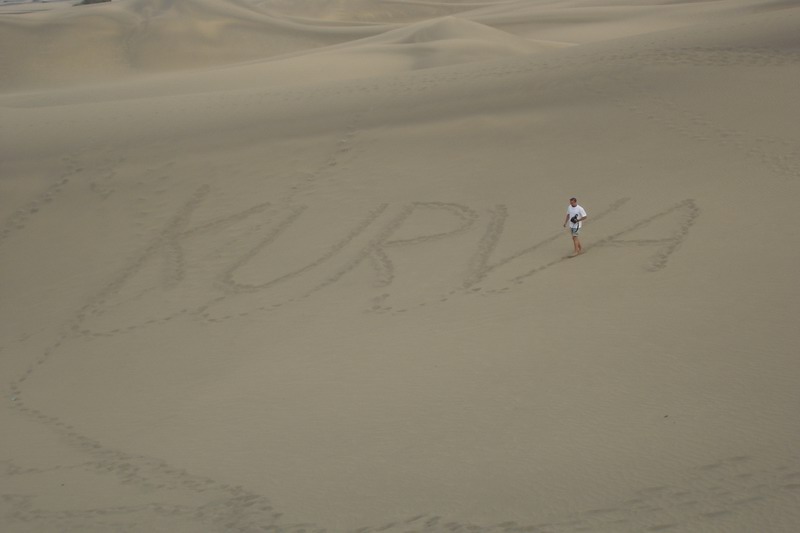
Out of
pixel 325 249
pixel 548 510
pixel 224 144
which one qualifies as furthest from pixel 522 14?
pixel 548 510

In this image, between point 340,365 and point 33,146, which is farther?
point 33,146

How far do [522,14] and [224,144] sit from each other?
1023 inches

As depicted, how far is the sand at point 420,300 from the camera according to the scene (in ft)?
17.7

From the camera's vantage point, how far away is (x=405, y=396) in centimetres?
683

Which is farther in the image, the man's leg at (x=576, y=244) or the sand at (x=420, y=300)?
the man's leg at (x=576, y=244)

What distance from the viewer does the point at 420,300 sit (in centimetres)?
898

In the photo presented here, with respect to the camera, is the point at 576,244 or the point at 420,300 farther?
the point at 576,244

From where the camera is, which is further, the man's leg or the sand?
the man's leg

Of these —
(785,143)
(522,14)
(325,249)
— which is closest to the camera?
(325,249)

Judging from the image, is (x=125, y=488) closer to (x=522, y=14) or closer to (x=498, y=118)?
(x=498, y=118)

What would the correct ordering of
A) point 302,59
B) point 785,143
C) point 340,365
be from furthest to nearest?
1. point 302,59
2. point 785,143
3. point 340,365

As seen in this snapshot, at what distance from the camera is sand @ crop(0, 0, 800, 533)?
17.7 feet

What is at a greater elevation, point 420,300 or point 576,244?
point 576,244

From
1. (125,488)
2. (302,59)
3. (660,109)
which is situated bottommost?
(125,488)
